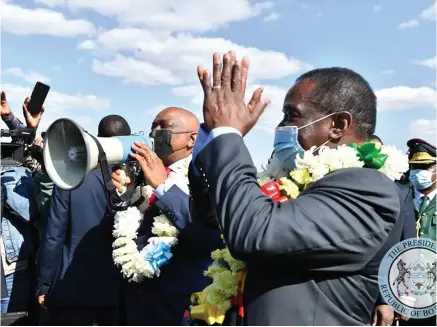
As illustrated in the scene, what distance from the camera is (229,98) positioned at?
1961 millimetres

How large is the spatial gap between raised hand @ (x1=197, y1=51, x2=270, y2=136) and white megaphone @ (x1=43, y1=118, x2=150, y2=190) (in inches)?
38.7

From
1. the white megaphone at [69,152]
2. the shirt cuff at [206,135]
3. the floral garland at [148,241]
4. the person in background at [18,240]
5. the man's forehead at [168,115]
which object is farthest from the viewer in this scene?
the person in background at [18,240]

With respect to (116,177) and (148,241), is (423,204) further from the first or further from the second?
(116,177)

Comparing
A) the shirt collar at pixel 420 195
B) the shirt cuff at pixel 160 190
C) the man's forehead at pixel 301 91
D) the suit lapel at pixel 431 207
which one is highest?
the man's forehead at pixel 301 91

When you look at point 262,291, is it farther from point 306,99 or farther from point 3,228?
point 3,228

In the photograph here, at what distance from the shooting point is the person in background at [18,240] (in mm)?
5070

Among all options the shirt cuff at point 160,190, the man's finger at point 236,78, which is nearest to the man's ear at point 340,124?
the man's finger at point 236,78

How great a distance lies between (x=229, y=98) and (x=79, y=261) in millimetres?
2984

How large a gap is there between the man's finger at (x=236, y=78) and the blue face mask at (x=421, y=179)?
4644 millimetres

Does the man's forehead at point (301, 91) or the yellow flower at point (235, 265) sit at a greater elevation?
the man's forehead at point (301, 91)

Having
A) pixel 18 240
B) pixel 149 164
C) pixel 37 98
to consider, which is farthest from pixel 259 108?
pixel 18 240

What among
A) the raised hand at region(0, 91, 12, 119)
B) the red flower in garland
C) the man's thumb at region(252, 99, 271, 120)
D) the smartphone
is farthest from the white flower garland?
the raised hand at region(0, 91, 12, 119)

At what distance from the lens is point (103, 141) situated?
292 cm

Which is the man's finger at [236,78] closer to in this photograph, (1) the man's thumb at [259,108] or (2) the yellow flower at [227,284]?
(1) the man's thumb at [259,108]
